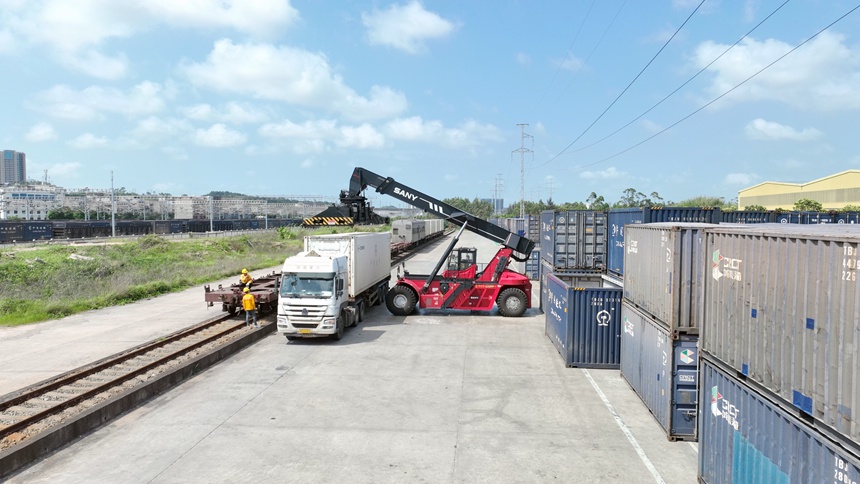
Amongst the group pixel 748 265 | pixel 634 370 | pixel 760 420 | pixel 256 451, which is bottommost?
pixel 256 451

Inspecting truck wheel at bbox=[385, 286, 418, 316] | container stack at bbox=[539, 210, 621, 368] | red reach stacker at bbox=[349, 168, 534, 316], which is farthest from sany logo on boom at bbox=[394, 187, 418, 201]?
container stack at bbox=[539, 210, 621, 368]

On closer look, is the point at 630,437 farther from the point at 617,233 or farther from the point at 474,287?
the point at 474,287

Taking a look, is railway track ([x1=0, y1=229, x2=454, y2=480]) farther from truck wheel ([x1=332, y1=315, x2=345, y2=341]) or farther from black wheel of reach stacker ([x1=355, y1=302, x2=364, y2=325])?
black wheel of reach stacker ([x1=355, y1=302, x2=364, y2=325])

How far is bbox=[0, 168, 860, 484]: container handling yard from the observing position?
21.3 ft

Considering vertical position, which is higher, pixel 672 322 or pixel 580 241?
pixel 580 241

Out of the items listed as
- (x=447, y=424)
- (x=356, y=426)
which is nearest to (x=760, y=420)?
(x=447, y=424)

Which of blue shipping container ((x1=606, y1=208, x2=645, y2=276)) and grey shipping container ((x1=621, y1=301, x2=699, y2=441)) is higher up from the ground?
blue shipping container ((x1=606, y1=208, x2=645, y2=276))

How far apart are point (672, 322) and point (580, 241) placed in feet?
41.4

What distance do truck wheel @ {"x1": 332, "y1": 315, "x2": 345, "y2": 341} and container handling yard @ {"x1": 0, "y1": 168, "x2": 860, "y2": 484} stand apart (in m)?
0.14

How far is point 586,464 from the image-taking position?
9.66 meters

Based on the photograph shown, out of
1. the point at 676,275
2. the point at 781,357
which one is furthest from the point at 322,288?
the point at 781,357

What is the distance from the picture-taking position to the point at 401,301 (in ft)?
79.2

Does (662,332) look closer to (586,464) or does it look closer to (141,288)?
(586,464)

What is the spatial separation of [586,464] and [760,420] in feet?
11.0
